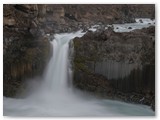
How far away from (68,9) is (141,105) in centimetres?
110

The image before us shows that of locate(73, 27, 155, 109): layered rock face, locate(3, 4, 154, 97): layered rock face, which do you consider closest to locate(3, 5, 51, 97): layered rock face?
locate(3, 4, 154, 97): layered rock face

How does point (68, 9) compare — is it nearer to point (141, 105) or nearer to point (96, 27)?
point (96, 27)

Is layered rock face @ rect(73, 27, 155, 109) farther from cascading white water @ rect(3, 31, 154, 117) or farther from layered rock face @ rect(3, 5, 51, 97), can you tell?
layered rock face @ rect(3, 5, 51, 97)

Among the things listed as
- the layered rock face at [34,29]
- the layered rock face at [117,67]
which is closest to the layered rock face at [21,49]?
the layered rock face at [34,29]

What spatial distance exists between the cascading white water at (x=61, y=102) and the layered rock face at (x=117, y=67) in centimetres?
8

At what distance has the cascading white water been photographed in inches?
482

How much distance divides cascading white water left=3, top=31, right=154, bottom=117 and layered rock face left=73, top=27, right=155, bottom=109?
0.08 meters

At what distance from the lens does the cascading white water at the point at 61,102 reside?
482 inches

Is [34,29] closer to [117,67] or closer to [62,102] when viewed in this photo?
[62,102]

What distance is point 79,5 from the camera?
40.2 ft

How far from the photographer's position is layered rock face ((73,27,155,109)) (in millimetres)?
12250

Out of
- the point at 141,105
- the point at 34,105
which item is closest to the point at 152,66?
the point at 141,105

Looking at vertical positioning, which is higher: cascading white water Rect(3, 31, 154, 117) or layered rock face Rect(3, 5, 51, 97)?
layered rock face Rect(3, 5, 51, 97)

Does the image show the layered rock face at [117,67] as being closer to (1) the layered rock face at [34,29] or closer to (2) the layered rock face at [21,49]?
(1) the layered rock face at [34,29]
